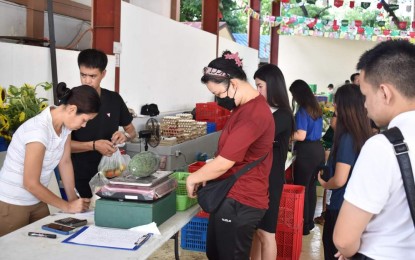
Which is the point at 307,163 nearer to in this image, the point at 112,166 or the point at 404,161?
the point at 112,166

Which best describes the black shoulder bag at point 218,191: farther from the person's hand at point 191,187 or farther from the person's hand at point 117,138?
the person's hand at point 117,138

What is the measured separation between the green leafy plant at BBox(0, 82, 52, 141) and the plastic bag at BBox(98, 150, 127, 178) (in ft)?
1.96

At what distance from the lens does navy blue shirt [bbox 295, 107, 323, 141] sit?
415 centimetres

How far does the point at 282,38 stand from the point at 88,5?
779cm

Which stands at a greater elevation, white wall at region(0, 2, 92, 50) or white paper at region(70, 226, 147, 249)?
white wall at region(0, 2, 92, 50)

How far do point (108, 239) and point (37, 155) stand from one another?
0.49 metres

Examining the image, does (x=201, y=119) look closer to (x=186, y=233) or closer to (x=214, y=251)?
(x=186, y=233)

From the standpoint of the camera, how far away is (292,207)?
3.44 metres

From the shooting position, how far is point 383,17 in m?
14.3

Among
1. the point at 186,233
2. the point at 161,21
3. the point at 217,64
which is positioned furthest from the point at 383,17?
the point at 217,64

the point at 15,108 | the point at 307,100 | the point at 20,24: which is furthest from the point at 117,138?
the point at 20,24

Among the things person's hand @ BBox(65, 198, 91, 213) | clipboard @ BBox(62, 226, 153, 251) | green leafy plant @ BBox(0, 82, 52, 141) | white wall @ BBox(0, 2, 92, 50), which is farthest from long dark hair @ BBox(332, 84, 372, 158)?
white wall @ BBox(0, 2, 92, 50)

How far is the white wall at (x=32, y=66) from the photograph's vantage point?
356 centimetres

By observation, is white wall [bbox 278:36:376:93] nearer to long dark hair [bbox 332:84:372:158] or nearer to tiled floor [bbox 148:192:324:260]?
tiled floor [bbox 148:192:324:260]
